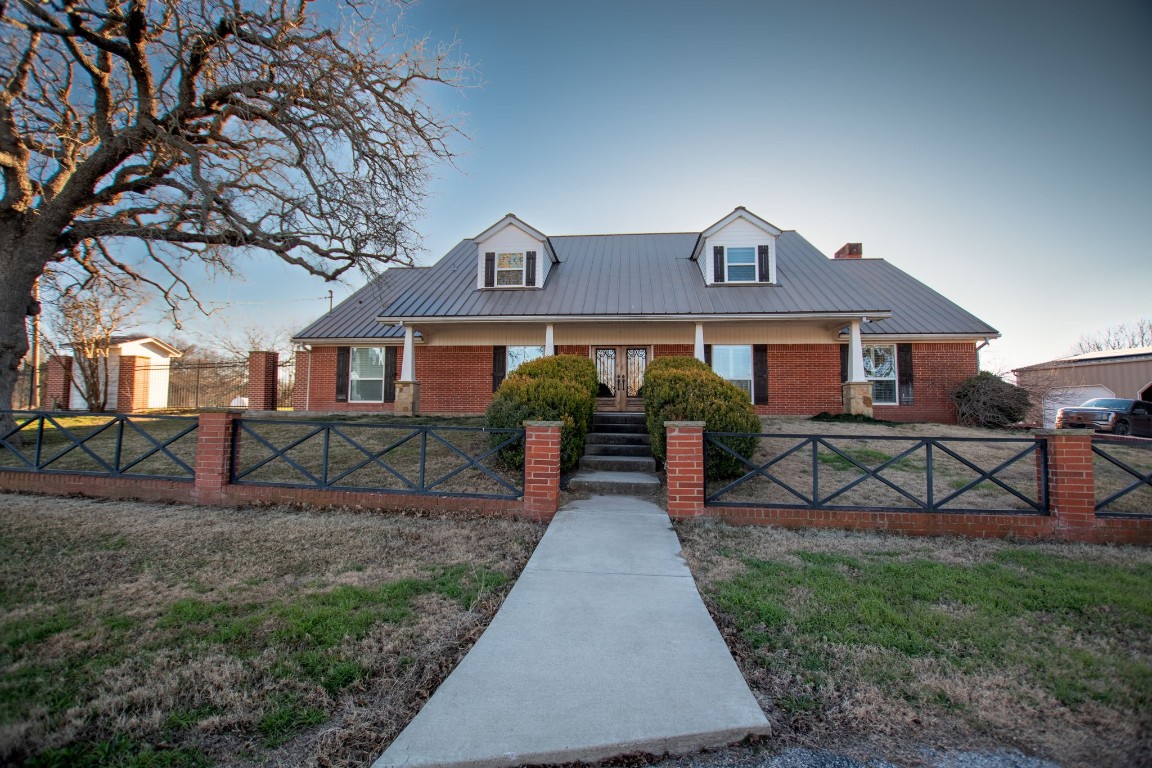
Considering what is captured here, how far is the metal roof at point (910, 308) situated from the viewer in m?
13.6

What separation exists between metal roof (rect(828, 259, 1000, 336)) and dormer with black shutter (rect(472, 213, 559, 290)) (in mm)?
9103

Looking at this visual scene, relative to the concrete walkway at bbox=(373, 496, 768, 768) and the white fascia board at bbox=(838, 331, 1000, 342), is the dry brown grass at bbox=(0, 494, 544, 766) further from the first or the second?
the white fascia board at bbox=(838, 331, 1000, 342)

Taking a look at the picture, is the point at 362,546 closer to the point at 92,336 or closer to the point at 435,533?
the point at 435,533

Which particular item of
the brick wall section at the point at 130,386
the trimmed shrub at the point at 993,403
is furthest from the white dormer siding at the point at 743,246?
the brick wall section at the point at 130,386

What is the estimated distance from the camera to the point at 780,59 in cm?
811

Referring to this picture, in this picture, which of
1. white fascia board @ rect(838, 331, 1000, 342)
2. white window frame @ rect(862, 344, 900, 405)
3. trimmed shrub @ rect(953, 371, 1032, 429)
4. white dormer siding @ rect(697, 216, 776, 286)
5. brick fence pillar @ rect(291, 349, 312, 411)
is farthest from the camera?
brick fence pillar @ rect(291, 349, 312, 411)

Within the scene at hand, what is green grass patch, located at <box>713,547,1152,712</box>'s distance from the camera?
2.55 m

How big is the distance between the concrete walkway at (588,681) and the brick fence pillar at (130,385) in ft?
69.8

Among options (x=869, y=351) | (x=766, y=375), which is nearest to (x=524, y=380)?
(x=766, y=375)

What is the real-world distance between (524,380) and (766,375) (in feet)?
28.0

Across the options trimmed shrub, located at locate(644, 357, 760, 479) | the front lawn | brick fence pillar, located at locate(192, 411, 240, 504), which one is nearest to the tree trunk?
brick fence pillar, located at locate(192, 411, 240, 504)

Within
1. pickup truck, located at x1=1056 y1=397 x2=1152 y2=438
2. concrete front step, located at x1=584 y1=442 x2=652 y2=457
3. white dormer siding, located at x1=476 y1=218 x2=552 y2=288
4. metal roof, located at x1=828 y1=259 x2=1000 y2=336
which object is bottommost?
concrete front step, located at x1=584 y1=442 x2=652 y2=457

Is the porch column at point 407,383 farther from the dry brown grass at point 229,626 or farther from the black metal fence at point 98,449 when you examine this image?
the dry brown grass at point 229,626

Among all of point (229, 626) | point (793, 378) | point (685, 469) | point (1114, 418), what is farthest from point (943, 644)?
point (1114, 418)
